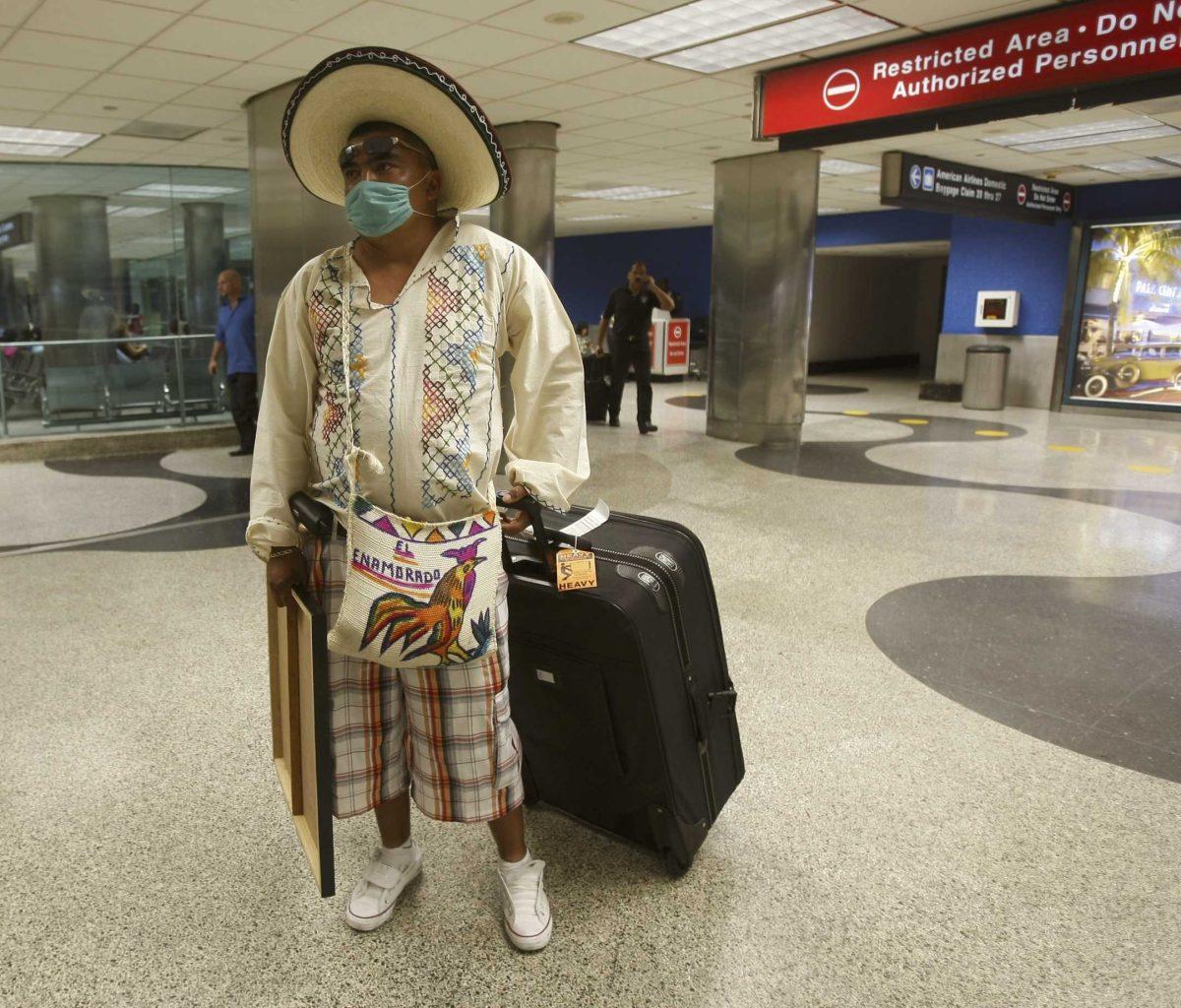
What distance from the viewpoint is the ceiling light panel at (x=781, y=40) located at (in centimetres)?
483

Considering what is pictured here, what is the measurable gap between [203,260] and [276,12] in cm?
585

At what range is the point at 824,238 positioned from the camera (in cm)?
1582

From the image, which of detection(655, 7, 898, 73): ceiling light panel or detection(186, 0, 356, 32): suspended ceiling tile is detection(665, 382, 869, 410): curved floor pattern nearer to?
detection(655, 7, 898, 73): ceiling light panel

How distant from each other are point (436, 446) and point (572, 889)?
1.10 m

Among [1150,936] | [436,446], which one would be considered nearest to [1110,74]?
[1150,936]

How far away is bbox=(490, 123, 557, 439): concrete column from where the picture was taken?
23.7 feet

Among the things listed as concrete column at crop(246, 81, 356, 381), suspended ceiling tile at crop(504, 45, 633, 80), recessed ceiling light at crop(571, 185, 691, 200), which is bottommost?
concrete column at crop(246, 81, 356, 381)

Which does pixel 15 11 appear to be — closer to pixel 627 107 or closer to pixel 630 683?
pixel 627 107

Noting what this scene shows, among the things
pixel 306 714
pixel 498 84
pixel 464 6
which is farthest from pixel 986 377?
pixel 306 714

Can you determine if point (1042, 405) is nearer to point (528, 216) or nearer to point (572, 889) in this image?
point (528, 216)

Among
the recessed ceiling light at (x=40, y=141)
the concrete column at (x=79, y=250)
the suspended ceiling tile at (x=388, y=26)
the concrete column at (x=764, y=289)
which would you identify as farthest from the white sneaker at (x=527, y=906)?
the concrete column at (x=79, y=250)

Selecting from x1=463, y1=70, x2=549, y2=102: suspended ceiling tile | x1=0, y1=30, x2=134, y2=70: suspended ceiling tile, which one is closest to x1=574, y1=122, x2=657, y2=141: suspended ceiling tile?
x1=463, y1=70, x2=549, y2=102: suspended ceiling tile

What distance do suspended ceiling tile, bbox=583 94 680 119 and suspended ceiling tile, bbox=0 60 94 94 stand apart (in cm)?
342

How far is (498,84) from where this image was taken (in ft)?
19.7
